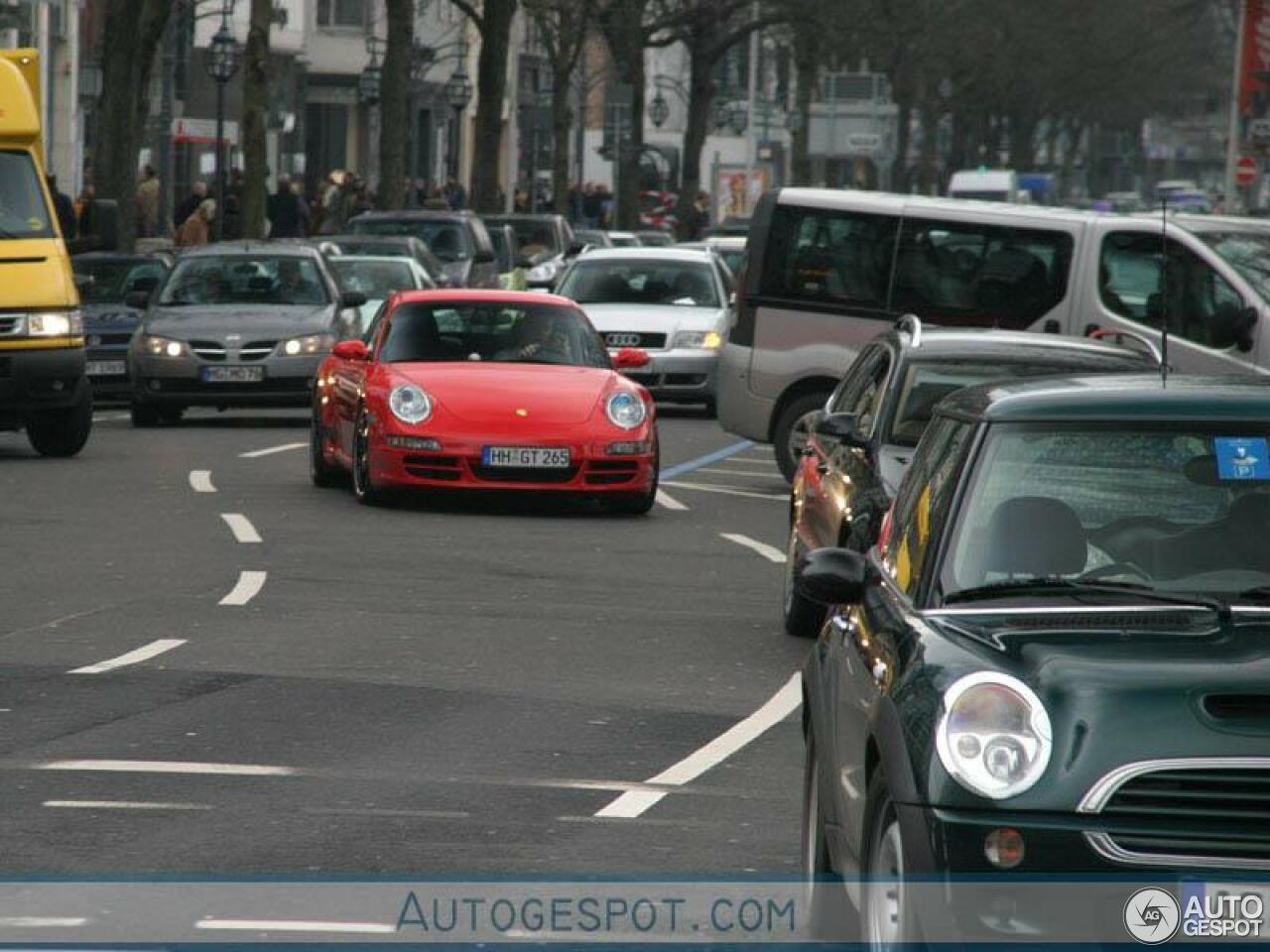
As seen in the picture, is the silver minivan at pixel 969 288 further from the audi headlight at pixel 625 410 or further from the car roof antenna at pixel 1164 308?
the car roof antenna at pixel 1164 308

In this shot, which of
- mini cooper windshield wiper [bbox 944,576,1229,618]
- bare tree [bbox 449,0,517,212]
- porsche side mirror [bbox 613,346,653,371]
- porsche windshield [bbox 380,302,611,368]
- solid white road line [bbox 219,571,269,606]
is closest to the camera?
mini cooper windshield wiper [bbox 944,576,1229,618]

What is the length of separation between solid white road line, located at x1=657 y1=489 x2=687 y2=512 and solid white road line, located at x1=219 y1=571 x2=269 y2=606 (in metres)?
5.70

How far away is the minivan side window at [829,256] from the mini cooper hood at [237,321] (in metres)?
6.81

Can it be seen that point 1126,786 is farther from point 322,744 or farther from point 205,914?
point 322,744

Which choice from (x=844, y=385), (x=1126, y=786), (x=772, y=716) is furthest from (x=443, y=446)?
(x=1126, y=786)

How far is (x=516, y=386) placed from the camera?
20375 mm

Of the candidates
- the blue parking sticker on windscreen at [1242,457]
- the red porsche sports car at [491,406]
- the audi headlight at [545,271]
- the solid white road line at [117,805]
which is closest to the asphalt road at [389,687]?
the solid white road line at [117,805]

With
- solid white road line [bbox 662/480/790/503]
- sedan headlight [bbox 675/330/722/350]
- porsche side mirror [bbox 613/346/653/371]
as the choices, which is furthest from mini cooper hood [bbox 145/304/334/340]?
porsche side mirror [bbox 613/346/653/371]

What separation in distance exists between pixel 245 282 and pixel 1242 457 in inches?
973

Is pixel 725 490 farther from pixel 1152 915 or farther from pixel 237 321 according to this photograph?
pixel 1152 915

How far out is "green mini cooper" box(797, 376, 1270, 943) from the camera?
5.66m

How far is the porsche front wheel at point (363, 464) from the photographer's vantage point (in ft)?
66.9

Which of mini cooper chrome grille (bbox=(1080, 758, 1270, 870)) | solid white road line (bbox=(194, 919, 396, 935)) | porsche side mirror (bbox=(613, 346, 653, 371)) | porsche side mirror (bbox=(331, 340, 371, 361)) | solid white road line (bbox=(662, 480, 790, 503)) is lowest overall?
solid white road line (bbox=(662, 480, 790, 503))

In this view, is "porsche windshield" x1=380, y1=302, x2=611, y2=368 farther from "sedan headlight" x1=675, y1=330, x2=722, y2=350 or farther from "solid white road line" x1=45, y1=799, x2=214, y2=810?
"solid white road line" x1=45, y1=799, x2=214, y2=810
